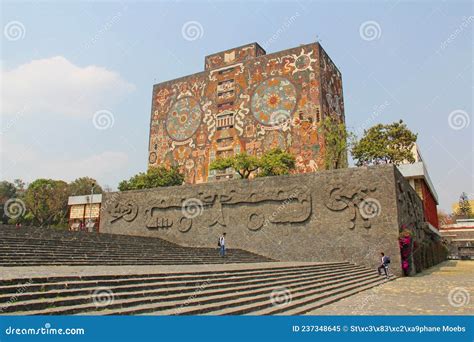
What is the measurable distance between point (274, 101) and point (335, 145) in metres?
7.35

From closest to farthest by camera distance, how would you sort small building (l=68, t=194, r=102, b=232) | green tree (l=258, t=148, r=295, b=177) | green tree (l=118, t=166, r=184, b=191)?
green tree (l=258, t=148, r=295, b=177) < green tree (l=118, t=166, r=184, b=191) < small building (l=68, t=194, r=102, b=232)

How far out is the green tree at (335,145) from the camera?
24.6m

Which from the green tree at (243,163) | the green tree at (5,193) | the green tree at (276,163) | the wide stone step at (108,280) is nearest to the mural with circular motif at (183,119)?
the green tree at (243,163)

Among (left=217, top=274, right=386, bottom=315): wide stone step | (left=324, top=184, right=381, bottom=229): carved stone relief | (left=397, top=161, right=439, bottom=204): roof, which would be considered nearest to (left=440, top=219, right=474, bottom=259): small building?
(left=397, top=161, right=439, bottom=204): roof

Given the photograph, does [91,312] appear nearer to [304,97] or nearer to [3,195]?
[304,97]

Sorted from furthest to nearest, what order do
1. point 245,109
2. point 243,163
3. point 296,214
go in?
point 245,109 < point 243,163 < point 296,214

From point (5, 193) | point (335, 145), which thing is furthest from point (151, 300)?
point (5, 193)

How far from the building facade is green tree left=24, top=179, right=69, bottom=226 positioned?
11317 mm

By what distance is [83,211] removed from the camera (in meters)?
35.8

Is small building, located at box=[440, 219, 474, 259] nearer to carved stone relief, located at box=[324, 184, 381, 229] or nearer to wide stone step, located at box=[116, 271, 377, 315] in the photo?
carved stone relief, located at box=[324, 184, 381, 229]

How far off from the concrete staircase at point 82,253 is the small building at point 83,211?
19847mm

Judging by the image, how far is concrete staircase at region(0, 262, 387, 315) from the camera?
4.38 metres

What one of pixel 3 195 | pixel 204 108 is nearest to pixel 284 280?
pixel 204 108

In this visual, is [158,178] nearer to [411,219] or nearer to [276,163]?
[276,163]
